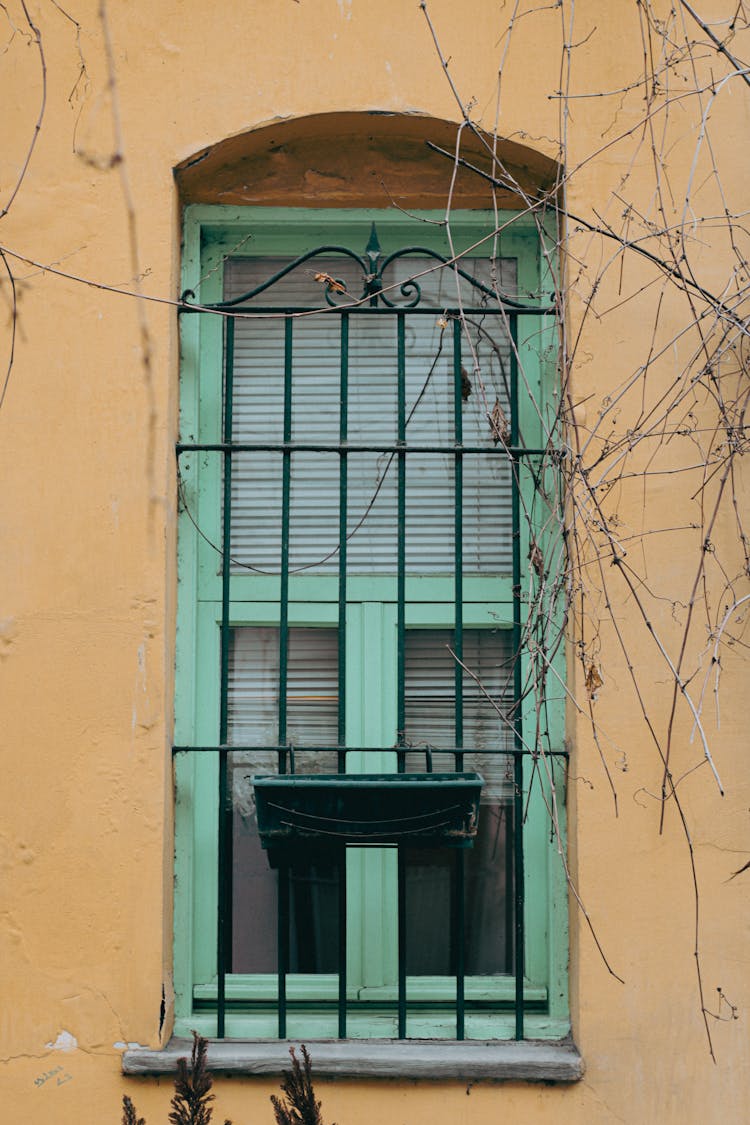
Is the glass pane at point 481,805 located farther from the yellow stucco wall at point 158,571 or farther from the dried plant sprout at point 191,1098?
the dried plant sprout at point 191,1098

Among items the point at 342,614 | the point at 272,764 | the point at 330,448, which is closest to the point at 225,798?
the point at 272,764

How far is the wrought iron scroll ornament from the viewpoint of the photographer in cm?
295

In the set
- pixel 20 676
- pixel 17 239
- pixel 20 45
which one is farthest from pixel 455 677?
pixel 20 45

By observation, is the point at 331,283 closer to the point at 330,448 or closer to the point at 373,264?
the point at 373,264

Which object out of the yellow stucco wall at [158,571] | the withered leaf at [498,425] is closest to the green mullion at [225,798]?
the yellow stucco wall at [158,571]

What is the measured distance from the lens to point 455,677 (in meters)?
3.00

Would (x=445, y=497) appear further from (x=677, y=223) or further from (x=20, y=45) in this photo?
(x=20, y=45)

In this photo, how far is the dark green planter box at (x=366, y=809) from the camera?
270 cm

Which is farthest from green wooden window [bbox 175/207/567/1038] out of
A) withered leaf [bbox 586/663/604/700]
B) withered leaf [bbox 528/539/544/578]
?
withered leaf [bbox 586/663/604/700]

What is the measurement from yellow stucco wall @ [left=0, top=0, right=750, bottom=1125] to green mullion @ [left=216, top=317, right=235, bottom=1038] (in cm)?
14

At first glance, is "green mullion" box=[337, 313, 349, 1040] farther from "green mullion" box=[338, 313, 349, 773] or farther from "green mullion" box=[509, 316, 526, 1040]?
"green mullion" box=[509, 316, 526, 1040]

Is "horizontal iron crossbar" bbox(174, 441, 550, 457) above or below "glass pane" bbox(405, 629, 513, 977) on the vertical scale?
above

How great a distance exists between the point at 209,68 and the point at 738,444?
1663 millimetres

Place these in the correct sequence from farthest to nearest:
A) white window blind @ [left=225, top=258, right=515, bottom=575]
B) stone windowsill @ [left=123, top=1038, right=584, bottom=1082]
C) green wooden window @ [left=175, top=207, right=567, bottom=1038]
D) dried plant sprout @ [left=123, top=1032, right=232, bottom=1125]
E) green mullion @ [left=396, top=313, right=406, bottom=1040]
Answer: white window blind @ [left=225, top=258, right=515, bottom=575], green wooden window @ [left=175, top=207, right=567, bottom=1038], green mullion @ [left=396, top=313, right=406, bottom=1040], stone windowsill @ [left=123, top=1038, right=584, bottom=1082], dried plant sprout @ [left=123, top=1032, right=232, bottom=1125]
